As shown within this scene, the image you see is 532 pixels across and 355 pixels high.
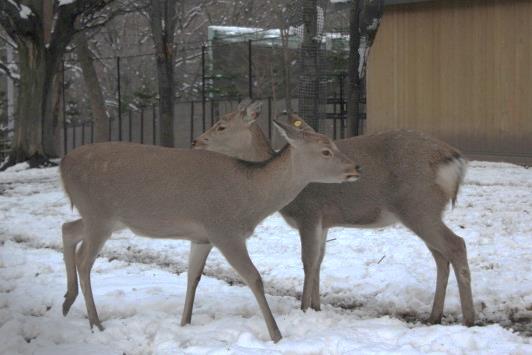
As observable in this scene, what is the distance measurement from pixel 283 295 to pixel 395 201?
1.41 meters

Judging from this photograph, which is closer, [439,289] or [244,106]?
[439,289]

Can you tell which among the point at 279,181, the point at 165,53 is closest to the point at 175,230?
the point at 279,181

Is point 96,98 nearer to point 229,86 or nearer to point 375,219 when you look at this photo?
point 229,86

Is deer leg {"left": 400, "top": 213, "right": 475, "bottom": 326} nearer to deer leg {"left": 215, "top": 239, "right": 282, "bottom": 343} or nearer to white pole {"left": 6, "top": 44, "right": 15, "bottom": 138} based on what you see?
deer leg {"left": 215, "top": 239, "right": 282, "bottom": 343}

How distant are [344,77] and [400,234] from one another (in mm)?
11153

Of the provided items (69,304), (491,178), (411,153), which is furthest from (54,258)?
(491,178)

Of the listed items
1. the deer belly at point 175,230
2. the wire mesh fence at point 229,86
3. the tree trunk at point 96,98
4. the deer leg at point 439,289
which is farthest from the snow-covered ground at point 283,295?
the tree trunk at point 96,98

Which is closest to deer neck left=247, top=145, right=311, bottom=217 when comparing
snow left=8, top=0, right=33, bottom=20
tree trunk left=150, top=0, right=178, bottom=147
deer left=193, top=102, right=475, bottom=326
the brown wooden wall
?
deer left=193, top=102, right=475, bottom=326

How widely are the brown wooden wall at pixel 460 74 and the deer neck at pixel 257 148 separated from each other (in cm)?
1024

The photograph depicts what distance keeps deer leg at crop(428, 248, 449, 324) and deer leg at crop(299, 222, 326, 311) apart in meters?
0.86

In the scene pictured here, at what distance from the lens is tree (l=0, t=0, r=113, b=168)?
60.8 ft

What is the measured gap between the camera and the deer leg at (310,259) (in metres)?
6.30

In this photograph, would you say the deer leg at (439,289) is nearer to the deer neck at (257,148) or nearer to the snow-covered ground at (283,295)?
the snow-covered ground at (283,295)

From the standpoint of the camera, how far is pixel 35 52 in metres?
18.8
